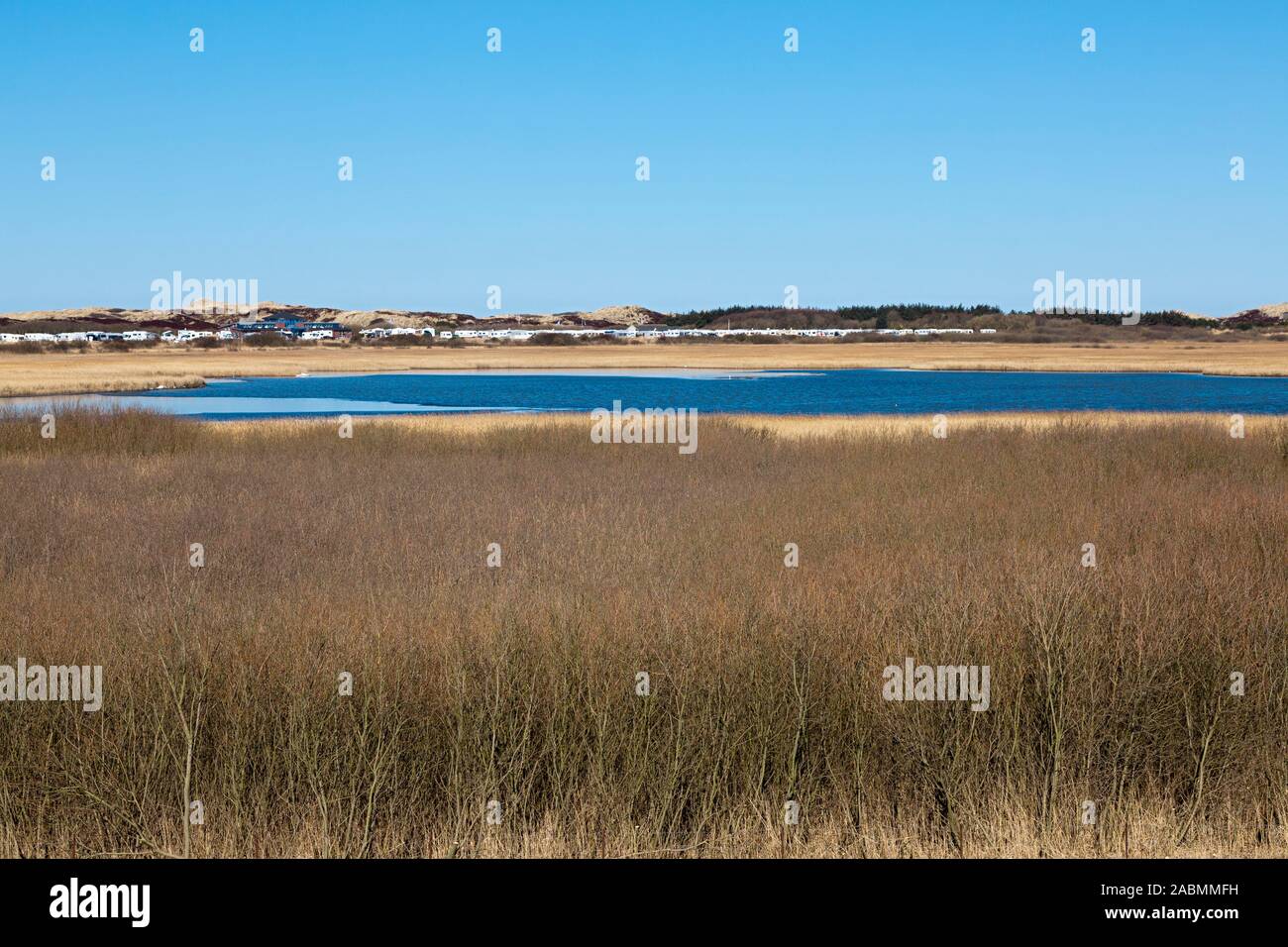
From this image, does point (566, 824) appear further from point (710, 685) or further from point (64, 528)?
point (64, 528)

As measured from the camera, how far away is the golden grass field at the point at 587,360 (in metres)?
67.9

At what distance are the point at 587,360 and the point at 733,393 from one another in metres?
49.9

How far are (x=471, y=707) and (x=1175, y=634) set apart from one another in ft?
16.0

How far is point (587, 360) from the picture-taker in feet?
374

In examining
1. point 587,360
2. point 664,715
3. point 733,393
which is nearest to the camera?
point 664,715

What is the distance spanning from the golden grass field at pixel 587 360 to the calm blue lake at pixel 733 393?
11.3 ft

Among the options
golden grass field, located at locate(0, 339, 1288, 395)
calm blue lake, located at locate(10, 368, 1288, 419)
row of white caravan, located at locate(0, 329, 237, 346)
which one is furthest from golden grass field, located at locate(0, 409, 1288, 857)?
row of white caravan, located at locate(0, 329, 237, 346)

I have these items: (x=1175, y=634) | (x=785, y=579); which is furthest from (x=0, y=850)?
(x=1175, y=634)

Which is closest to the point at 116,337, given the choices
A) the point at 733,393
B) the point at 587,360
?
the point at 587,360

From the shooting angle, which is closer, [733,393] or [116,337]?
[733,393]

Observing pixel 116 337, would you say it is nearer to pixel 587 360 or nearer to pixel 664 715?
pixel 587 360

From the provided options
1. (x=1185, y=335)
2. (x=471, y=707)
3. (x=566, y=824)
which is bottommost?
(x=566, y=824)

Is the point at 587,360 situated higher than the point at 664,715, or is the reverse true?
the point at 587,360
